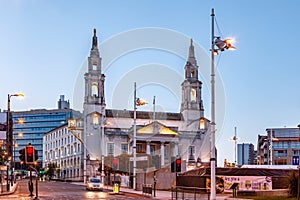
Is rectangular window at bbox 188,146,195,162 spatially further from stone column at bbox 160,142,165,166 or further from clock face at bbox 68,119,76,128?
clock face at bbox 68,119,76,128

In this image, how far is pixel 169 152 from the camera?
14525cm

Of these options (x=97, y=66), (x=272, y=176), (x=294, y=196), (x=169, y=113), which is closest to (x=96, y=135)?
(x=97, y=66)

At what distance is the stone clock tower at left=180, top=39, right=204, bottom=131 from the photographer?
156 meters

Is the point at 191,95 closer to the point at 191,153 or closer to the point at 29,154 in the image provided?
the point at 191,153

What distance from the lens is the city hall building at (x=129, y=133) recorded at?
140 m

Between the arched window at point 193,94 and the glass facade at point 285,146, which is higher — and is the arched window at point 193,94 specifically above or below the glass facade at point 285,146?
above

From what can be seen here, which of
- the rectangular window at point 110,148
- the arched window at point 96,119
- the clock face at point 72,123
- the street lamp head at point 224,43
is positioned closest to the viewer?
the street lamp head at point 224,43

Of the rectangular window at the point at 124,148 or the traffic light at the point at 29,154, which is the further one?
the rectangular window at the point at 124,148

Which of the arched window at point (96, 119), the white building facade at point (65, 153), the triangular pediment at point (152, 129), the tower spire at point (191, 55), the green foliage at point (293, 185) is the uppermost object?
the tower spire at point (191, 55)

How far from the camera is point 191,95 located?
6230 inches

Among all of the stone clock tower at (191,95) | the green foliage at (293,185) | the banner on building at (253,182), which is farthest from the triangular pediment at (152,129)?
the green foliage at (293,185)

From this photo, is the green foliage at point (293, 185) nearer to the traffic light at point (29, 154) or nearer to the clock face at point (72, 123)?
the traffic light at point (29, 154)

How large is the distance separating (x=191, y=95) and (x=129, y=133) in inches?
968

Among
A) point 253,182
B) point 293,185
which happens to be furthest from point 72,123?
point 293,185
